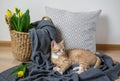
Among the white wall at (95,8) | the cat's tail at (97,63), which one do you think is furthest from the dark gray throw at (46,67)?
the white wall at (95,8)

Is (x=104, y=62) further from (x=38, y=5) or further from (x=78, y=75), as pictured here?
(x=38, y=5)

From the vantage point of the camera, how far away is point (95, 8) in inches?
84.1

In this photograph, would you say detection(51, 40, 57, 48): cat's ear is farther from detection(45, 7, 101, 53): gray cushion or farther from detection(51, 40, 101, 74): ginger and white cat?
detection(45, 7, 101, 53): gray cushion

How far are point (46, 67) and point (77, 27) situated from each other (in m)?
0.48

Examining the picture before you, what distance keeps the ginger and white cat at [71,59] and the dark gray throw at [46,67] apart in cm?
5

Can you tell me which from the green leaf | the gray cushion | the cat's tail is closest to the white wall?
the gray cushion

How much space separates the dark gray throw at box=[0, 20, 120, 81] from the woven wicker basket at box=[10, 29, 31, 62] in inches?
2.8

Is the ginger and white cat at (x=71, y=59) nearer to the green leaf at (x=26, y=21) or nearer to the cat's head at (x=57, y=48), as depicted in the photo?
the cat's head at (x=57, y=48)

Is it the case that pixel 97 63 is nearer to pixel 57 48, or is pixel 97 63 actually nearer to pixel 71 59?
pixel 71 59

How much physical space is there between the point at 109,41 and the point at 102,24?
0.21 metres

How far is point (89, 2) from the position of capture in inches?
83.4

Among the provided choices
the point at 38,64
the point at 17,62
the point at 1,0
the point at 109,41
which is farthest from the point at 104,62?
the point at 1,0

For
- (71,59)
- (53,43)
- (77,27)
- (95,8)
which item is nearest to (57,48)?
(53,43)

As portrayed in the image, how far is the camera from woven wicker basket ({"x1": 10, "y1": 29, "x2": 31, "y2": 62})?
1869 millimetres
